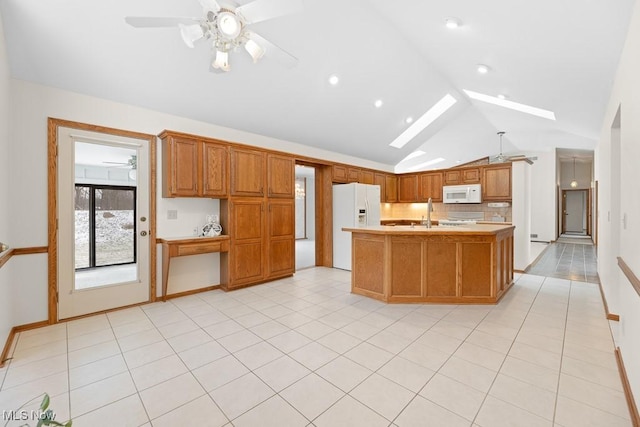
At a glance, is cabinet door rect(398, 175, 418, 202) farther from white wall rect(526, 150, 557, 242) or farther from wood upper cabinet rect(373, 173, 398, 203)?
white wall rect(526, 150, 557, 242)

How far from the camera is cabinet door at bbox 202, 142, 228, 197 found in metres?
3.96

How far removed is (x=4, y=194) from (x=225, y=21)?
8.39ft

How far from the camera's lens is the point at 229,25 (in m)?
2.01

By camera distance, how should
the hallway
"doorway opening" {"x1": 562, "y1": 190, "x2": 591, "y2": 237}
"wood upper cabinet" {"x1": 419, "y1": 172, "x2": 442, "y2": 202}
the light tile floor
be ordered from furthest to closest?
"doorway opening" {"x1": 562, "y1": 190, "x2": 591, "y2": 237}
"wood upper cabinet" {"x1": 419, "y1": 172, "x2": 442, "y2": 202}
the hallway
the light tile floor

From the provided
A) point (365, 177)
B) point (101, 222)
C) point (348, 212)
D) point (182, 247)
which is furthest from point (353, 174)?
point (101, 222)

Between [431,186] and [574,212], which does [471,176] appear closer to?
[431,186]

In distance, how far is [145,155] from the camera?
372 cm

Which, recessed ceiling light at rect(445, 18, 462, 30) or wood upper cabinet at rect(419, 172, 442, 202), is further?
wood upper cabinet at rect(419, 172, 442, 202)

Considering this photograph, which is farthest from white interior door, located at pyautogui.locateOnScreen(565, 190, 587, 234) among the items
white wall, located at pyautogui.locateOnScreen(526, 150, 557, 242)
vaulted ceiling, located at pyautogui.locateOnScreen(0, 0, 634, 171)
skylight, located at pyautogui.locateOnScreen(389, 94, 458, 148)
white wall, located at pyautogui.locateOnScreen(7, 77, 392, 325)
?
A: white wall, located at pyautogui.locateOnScreen(7, 77, 392, 325)

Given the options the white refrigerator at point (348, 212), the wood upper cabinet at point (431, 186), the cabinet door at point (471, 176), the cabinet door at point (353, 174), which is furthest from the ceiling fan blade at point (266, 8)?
the wood upper cabinet at point (431, 186)

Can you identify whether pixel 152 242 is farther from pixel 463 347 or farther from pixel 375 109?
pixel 375 109

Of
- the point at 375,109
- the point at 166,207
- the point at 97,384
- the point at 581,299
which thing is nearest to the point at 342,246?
the point at 375,109

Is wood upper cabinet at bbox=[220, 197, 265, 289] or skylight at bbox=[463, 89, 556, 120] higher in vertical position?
skylight at bbox=[463, 89, 556, 120]

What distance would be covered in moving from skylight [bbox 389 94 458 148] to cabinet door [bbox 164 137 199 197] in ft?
14.7
